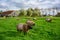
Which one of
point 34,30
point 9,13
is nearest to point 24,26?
point 34,30

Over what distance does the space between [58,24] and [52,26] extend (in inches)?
4.0

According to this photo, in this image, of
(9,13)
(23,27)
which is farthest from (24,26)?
(9,13)

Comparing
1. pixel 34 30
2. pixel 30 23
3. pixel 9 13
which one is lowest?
pixel 34 30

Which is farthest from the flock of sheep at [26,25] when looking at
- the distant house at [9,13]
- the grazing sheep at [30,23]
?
the distant house at [9,13]

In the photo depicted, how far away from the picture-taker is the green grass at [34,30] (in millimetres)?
1886

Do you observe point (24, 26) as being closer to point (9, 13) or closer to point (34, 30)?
point (34, 30)

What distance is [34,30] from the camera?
196cm

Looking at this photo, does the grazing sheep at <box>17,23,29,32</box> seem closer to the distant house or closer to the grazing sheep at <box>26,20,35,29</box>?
the grazing sheep at <box>26,20,35,29</box>

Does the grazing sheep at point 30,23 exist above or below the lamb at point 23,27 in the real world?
above

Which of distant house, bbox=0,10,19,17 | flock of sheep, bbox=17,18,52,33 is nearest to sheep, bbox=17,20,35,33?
flock of sheep, bbox=17,18,52,33

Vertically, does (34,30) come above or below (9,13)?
below

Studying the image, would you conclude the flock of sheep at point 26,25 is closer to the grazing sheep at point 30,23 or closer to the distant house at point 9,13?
the grazing sheep at point 30,23

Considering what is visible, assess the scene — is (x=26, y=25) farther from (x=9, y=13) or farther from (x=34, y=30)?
(x=9, y=13)

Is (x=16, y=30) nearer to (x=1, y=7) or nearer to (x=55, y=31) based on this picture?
(x=1, y=7)
